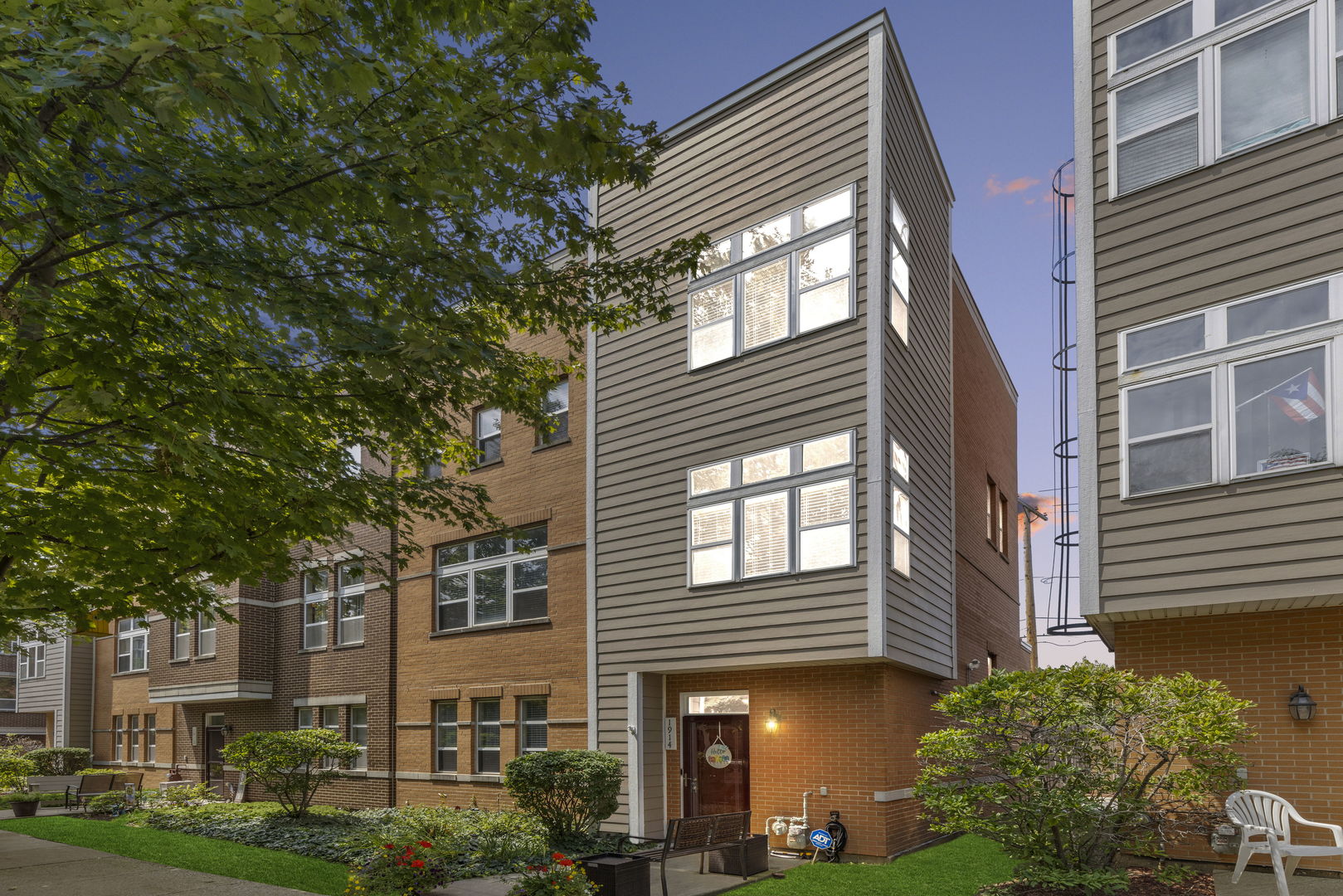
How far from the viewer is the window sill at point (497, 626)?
59.3 ft

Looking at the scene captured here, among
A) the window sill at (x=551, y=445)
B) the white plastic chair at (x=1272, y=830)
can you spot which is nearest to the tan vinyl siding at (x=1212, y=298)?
the white plastic chair at (x=1272, y=830)

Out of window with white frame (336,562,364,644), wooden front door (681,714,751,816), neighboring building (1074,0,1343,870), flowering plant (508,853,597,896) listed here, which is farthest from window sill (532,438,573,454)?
flowering plant (508,853,597,896)

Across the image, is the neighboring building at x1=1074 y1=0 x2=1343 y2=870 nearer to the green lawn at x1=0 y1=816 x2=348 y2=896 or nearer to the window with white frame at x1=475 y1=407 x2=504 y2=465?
the green lawn at x1=0 y1=816 x2=348 y2=896

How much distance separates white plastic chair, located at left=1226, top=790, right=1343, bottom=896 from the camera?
8.99 meters

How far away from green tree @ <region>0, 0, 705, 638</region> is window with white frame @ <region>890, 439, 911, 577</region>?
571 centimetres

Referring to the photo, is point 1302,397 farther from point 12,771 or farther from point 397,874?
point 12,771

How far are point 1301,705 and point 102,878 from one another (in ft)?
47.6

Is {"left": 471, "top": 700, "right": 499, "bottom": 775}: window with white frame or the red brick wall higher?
the red brick wall

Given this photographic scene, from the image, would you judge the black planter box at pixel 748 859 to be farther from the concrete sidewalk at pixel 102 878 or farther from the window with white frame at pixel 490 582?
the window with white frame at pixel 490 582

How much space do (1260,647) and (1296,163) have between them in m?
5.25

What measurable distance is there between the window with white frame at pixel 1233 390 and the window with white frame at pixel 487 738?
1228 centimetres

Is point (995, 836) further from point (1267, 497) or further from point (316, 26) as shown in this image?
point (316, 26)

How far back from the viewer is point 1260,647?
10.9 metres

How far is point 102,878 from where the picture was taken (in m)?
13.0
